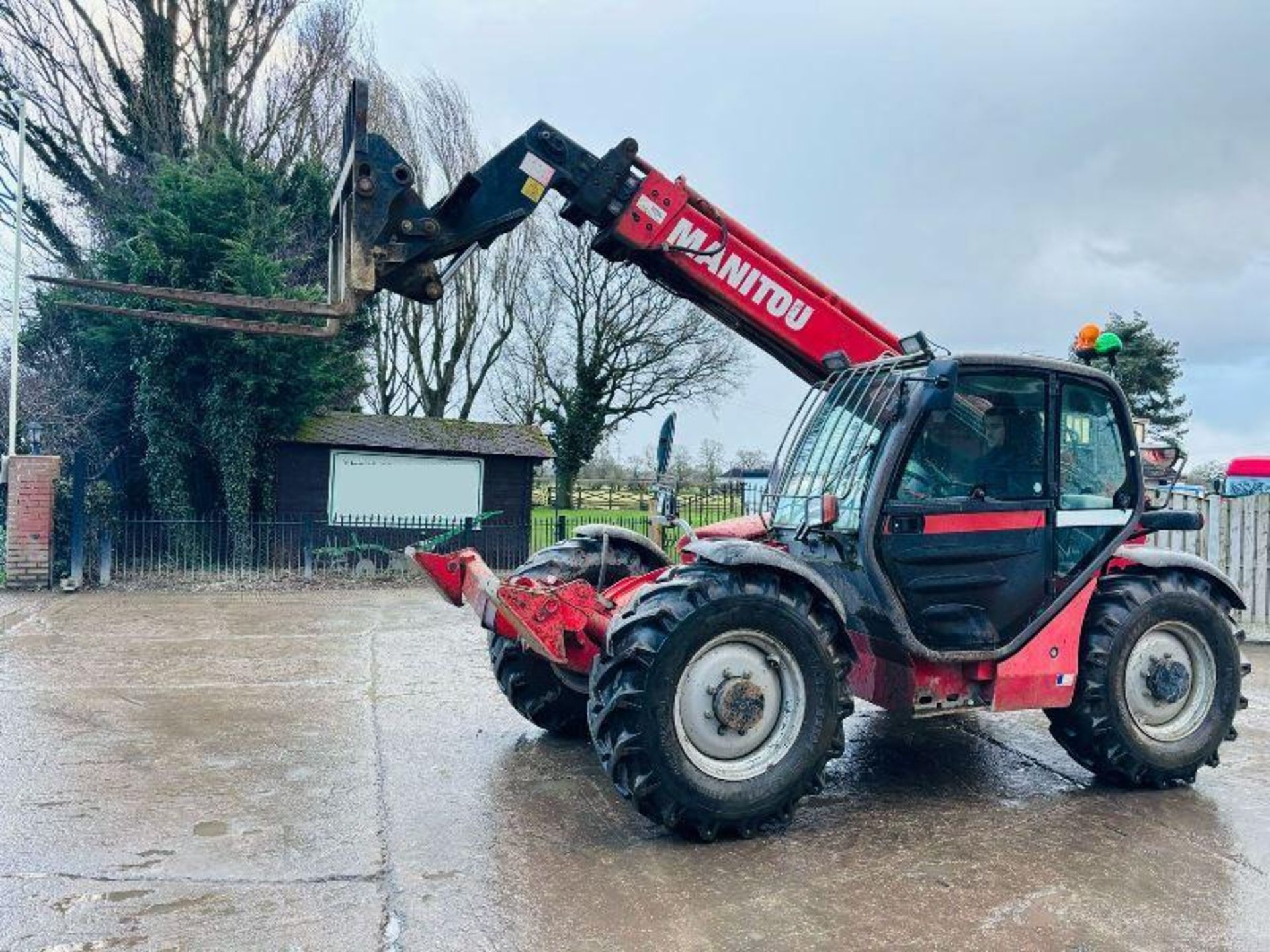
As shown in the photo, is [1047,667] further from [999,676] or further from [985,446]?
[985,446]

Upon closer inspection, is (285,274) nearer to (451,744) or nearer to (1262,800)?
(451,744)

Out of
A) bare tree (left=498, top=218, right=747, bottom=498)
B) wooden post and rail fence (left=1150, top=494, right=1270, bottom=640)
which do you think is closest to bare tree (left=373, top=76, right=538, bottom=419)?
bare tree (left=498, top=218, right=747, bottom=498)

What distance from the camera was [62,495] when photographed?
13734 mm

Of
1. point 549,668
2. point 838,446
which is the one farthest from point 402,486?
point 838,446

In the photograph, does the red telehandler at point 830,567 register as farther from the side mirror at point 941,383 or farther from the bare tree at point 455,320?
the bare tree at point 455,320

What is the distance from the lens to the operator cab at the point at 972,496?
4.73 meters

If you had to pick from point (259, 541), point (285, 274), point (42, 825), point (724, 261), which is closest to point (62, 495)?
point (259, 541)

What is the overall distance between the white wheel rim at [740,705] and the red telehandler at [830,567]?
0.5 inches

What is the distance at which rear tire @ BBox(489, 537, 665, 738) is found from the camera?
5.86 m

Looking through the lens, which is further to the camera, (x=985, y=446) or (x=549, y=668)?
(x=549, y=668)

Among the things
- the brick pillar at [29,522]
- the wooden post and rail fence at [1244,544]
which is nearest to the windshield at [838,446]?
the wooden post and rail fence at [1244,544]

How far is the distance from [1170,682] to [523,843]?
132 inches

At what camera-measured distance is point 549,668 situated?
19.4ft

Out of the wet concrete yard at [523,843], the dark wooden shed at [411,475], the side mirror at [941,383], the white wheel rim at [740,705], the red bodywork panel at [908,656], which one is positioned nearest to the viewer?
the wet concrete yard at [523,843]
